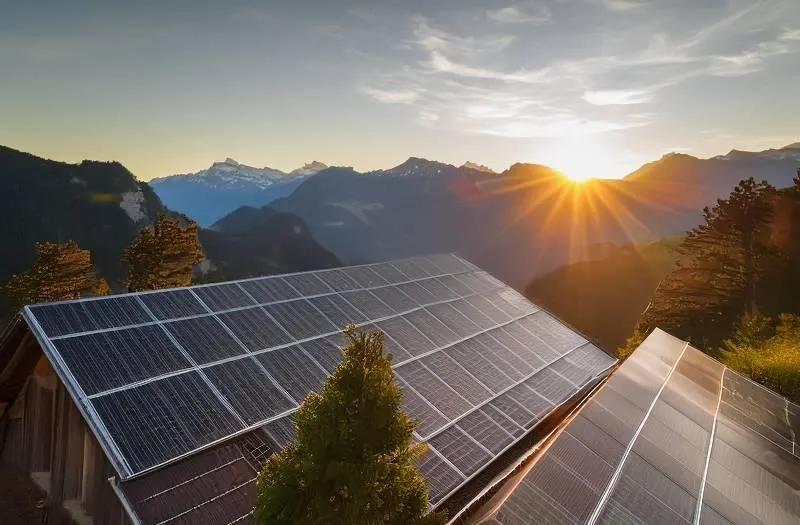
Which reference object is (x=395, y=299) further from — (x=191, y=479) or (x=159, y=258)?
(x=159, y=258)

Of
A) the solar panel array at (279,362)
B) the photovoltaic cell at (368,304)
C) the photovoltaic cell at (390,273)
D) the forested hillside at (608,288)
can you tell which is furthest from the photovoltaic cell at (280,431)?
the forested hillside at (608,288)

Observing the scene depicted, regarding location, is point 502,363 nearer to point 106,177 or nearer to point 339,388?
point 339,388

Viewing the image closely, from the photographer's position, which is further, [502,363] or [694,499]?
[502,363]

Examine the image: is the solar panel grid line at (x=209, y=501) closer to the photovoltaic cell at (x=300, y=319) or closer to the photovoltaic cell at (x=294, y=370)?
the photovoltaic cell at (x=294, y=370)

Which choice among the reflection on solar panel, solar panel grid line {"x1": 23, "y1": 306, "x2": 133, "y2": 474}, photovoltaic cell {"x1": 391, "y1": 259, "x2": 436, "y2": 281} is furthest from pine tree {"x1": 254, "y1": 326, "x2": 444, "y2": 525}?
photovoltaic cell {"x1": 391, "y1": 259, "x2": 436, "y2": 281}

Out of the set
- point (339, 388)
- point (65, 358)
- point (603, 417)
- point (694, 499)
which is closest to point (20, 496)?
point (65, 358)

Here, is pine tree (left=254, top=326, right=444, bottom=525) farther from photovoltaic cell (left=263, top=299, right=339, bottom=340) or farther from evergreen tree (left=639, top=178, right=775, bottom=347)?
evergreen tree (left=639, top=178, right=775, bottom=347)
